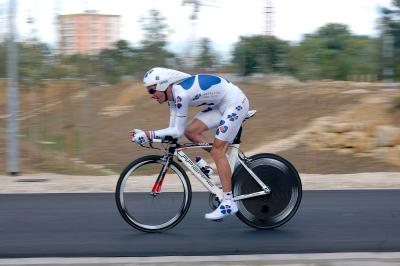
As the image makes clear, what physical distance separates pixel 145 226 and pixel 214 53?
2562cm

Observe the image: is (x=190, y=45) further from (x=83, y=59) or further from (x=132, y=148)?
(x=83, y=59)

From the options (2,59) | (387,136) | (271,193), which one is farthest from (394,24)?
(271,193)

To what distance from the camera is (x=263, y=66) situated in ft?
121

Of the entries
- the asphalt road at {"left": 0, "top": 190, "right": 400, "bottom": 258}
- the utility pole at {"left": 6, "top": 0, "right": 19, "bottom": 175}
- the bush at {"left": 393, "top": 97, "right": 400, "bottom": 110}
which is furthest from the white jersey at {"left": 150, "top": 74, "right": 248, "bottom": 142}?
the bush at {"left": 393, "top": 97, "right": 400, "bottom": 110}

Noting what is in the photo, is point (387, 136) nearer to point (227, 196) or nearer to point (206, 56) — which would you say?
point (206, 56)

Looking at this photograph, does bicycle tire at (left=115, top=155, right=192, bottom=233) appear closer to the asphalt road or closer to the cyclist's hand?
the asphalt road

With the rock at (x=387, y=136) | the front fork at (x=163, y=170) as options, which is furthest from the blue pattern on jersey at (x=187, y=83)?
the rock at (x=387, y=136)

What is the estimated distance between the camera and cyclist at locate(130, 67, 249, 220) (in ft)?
24.7

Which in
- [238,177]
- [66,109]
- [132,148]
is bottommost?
[132,148]

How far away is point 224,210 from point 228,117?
979mm

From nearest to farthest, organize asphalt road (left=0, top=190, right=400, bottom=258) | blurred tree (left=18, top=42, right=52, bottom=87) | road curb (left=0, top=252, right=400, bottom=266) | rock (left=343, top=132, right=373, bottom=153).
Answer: road curb (left=0, top=252, right=400, bottom=266) < asphalt road (left=0, top=190, right=400, bottom=258) < blurred tree (left=18, top=42, right=52, bottom=87) < rock (left=343, top=132, right=373, bottom=153)

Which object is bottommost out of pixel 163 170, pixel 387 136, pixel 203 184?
pixel 387 136

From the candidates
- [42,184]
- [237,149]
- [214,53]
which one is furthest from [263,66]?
[237,149]

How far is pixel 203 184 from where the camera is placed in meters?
7.91
